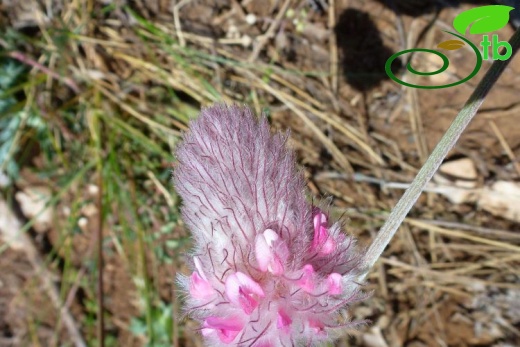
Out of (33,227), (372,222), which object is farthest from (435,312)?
(33,227)

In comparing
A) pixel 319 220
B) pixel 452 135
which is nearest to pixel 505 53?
pixel 452 135

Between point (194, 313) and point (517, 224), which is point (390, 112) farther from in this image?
point (194, 313)

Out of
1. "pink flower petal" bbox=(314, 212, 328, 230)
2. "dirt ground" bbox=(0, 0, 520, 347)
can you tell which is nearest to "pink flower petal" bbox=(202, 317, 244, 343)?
"pink flower petal" bbox=(314, 212, 328, 230)

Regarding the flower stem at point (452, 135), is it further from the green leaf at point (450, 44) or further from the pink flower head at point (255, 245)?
the green leaf at point (450, 44)

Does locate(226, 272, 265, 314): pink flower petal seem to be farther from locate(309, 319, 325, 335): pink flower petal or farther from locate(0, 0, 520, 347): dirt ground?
locate(0, 0, 520, 347): dirt ground

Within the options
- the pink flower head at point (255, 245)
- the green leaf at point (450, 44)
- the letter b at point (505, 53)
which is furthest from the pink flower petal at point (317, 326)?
the green leaf at point (450, 44)

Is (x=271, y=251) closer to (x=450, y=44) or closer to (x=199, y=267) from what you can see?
(x=199, y=267)
